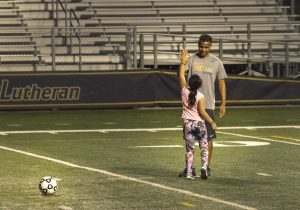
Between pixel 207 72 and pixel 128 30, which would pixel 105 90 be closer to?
pixel 128 30

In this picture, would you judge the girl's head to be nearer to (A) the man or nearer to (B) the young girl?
(B) the young girl

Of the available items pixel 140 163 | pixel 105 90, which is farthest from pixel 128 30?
pixel 140 163

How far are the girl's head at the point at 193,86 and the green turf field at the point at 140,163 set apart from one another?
1.00 m

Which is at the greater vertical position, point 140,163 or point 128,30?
point 128,30

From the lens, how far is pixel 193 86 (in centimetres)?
1223

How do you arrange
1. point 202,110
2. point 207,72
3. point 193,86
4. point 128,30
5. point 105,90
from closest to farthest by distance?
point 193,86 → point 202,110 → point 207,72 → point 105,90 → point 128,30

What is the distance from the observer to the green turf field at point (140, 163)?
35.0ft

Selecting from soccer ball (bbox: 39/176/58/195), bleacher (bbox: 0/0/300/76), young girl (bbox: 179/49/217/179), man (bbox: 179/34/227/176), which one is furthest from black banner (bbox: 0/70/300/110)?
soccer ball (bbox: 39/176/58/195)

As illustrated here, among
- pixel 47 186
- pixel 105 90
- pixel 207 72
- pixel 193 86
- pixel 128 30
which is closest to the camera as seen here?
pixel 47 186

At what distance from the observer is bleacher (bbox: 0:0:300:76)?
29525 millimetres

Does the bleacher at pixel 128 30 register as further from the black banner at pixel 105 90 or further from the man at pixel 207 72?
the man at pixel 207 72

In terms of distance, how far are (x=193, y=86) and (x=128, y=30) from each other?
1871cm

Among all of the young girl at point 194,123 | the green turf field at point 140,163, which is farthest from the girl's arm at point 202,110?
the green turf field at point 140,163

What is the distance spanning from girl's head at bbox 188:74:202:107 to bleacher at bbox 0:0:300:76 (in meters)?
15.2
